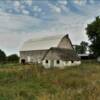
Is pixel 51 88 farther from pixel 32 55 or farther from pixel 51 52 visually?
pixel 32 55

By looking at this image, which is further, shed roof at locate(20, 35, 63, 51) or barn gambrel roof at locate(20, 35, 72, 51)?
shed roof at locate(20, 35, 63, 51)

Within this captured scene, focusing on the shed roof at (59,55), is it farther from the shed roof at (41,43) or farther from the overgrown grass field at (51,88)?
the overgrown grass field at (51,88)

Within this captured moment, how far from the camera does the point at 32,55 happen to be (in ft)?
199

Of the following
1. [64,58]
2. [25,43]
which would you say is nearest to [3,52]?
[25,43]

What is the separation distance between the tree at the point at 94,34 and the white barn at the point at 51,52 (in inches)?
199

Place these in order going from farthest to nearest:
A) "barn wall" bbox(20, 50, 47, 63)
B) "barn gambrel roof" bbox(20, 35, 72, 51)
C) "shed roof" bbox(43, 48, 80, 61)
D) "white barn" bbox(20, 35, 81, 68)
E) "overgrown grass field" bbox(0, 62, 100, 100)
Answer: "barn wall" bbox(20, 50, 47, 63) < "barn gambrel roof" bbox(20, 35, 72, 51) < "white barn" bbox(20, 35, 81, 68) < "shed roof" bbox(43, 48, 80, 61) < "overgrown grass field" bbox(0, 62, 100, 100)

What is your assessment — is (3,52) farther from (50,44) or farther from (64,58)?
(64,58)

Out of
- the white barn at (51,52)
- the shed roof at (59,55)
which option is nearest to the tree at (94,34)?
the white barn at (51,52)

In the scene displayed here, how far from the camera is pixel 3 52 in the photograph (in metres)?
86.4

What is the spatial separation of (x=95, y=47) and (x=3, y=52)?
37.9 meters

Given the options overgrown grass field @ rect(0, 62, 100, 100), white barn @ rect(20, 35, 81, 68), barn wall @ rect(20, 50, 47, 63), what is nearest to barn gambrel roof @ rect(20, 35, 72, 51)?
white barn @ rect(20, 35, 81, 68)

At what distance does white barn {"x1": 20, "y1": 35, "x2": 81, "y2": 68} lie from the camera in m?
47.2

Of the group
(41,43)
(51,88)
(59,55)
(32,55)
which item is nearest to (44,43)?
(41,43)

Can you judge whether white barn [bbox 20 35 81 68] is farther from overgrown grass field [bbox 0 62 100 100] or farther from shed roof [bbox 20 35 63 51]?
overgrown grass field [bbox 0 62 100 100]
